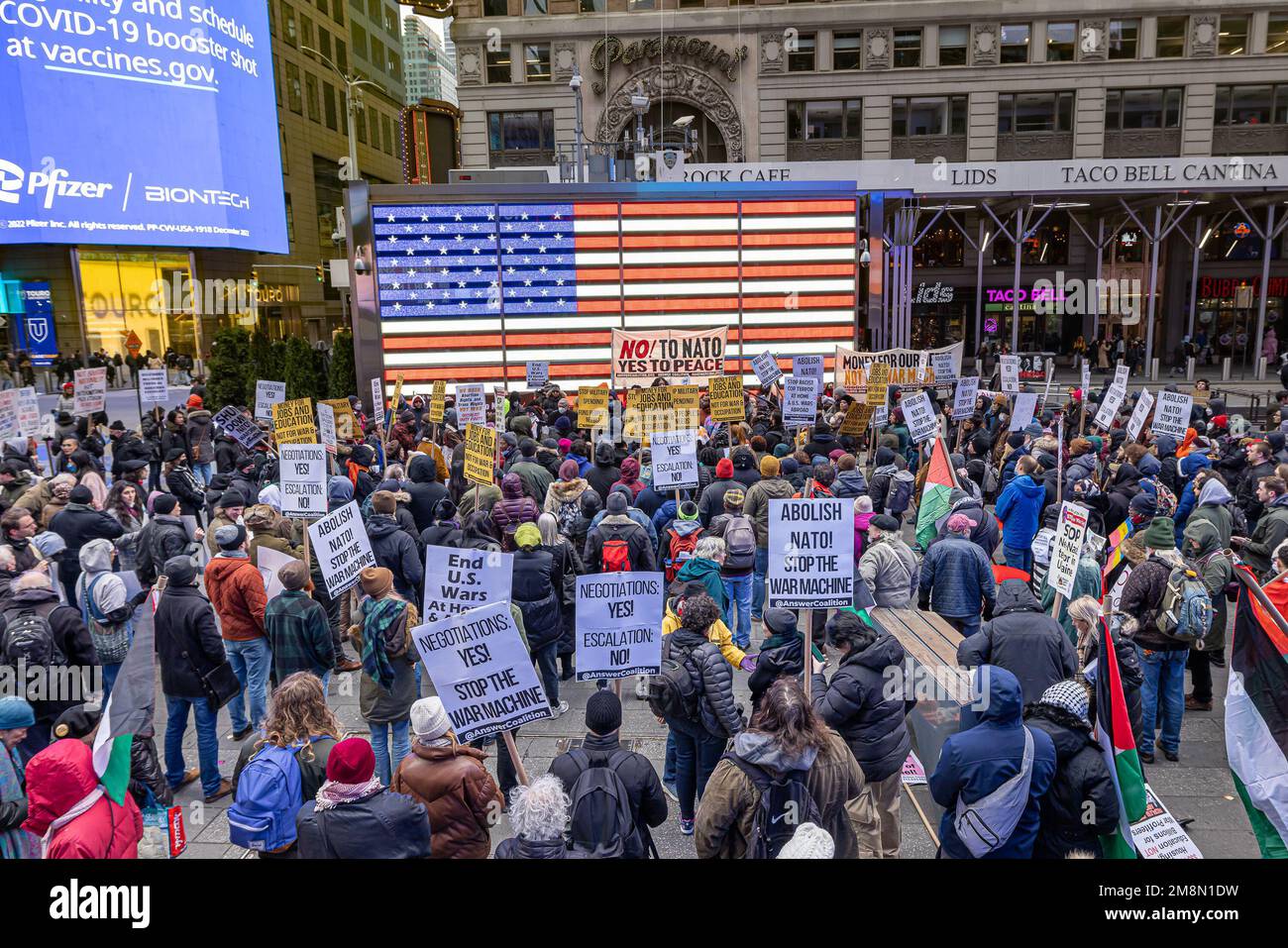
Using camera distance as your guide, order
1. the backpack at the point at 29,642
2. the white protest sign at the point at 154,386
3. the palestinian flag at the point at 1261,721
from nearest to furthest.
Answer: the palestinian flag at the point at 1261,721
the backpack at the point at 29,642
the white protest sign at the point at 154,386

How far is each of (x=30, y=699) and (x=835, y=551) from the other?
18.5 feet

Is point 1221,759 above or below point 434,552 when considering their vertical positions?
below

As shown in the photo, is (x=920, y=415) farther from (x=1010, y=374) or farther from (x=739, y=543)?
(x=1010, y=374)

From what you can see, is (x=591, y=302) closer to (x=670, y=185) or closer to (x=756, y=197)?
(x=670, y=185)

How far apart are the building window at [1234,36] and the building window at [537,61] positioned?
91.9ft

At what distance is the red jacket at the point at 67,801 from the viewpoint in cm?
390

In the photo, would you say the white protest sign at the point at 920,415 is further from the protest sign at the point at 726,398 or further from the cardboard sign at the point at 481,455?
the cardboard sign at the point at 481,455

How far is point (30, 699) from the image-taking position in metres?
5.63

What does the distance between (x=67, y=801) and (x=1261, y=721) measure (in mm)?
5941

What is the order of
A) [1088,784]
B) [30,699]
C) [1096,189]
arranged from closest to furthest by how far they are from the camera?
[1088,784] < [30,699] < [1096,189]

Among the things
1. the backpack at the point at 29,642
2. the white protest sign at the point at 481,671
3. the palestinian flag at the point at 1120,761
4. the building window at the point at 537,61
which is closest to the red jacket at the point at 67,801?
the white protest sign at the point at 481,671

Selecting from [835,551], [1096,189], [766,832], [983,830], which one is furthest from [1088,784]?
[1096,189]

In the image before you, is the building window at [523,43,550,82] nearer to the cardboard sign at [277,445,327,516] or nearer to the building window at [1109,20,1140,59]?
the building window at [1109,20,1140,59]

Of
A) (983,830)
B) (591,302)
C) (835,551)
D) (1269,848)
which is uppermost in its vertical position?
(591,302)
